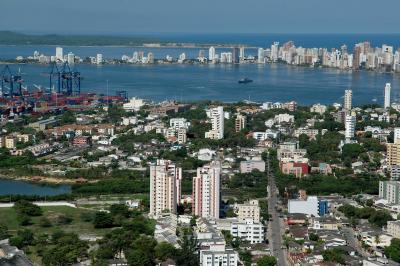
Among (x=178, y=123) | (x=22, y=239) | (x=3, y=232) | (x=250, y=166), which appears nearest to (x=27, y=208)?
(x=3, y=232)

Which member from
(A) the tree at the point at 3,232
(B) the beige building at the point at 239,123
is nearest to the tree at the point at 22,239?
(A) the tree at the point at 3,232

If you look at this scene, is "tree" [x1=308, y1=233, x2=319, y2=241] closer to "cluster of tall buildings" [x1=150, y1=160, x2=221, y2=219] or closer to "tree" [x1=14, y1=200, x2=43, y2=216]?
"cluster of tall buildings" [x1=150, y1=160, x2=221, y2=219]

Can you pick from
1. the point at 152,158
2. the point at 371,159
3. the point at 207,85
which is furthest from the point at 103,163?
the point at 207,85

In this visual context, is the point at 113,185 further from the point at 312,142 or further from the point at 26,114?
the point at 26,114

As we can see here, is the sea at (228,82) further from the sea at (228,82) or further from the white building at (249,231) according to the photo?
the white building at (249,231)

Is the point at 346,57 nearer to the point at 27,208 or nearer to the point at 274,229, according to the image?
the point at 274,229

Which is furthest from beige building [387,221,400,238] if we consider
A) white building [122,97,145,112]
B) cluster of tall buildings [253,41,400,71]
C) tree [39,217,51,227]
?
cluster of tall buildings [253,41,400,71]

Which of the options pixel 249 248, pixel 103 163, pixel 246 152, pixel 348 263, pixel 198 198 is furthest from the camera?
pixel 246 152
